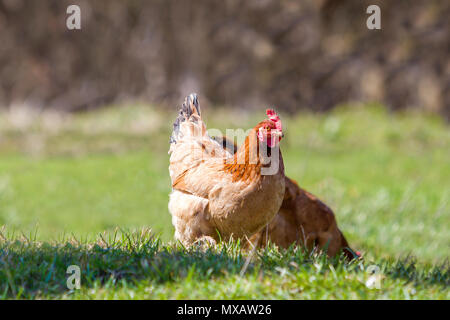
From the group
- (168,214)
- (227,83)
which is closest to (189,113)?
(168,214)

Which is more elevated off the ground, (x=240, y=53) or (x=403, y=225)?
(x=240, y=53)

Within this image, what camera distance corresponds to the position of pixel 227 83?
54.9ft

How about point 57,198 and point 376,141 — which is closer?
point 57,198

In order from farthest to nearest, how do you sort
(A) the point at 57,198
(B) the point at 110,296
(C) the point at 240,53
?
1. (C) the point at 240,53
2. (A) the point at 57,198
3. (B) the point at 110,296

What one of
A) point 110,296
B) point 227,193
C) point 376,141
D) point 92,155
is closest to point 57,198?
point 92,155

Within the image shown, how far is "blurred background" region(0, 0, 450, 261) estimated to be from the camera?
12.8 meters

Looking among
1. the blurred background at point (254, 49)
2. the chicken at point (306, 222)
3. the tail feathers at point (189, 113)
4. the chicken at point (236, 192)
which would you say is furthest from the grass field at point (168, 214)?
the tail feathers at point (189, 113)

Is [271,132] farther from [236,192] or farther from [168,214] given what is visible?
[168,214]

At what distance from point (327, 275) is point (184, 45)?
14072mm

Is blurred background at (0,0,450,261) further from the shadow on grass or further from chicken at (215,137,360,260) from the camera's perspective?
the shadow on grass

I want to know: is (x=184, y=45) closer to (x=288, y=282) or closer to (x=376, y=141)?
(x=376, y=141)

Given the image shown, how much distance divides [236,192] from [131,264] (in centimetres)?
100

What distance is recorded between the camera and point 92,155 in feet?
43.3

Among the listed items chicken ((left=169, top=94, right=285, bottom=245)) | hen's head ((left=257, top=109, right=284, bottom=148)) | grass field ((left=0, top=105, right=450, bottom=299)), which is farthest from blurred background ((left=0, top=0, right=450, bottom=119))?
hen's head ((left=257, top=109, right=284, bottom=148))
